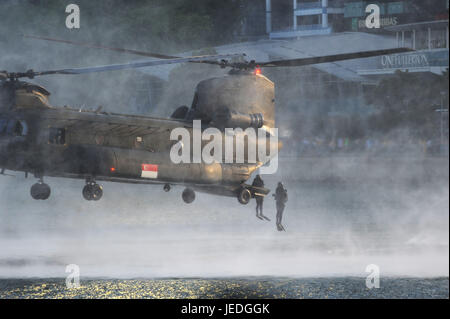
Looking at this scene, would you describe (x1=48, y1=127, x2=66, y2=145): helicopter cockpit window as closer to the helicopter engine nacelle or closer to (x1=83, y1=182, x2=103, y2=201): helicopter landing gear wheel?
(x1=83, y1=182, x2=103, y2=201): helicopter landing gear wheel

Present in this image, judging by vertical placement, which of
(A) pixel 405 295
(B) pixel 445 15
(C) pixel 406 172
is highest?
(B) pixel 445 15

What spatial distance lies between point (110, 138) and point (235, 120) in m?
3.72

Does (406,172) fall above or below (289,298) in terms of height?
above

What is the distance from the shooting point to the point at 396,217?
120 feet

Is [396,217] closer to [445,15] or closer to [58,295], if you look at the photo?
[445,15]

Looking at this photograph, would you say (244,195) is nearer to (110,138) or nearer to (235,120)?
(235,120)

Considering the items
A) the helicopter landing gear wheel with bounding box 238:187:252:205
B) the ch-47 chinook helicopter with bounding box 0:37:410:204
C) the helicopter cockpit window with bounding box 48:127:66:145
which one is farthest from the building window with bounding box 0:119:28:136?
the helicopter landing gear wheel with bounding box 238:187:252:205

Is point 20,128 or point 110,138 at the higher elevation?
point 20,128

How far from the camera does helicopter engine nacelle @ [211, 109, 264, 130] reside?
18156 millimetres

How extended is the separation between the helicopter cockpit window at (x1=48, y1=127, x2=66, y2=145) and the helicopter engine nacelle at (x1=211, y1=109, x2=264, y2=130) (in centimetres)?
445

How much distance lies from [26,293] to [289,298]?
806cm

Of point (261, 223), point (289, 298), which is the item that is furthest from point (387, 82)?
point (289, 298)

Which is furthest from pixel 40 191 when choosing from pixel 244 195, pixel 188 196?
pixel 244 195

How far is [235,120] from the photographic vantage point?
18234 millimetres
